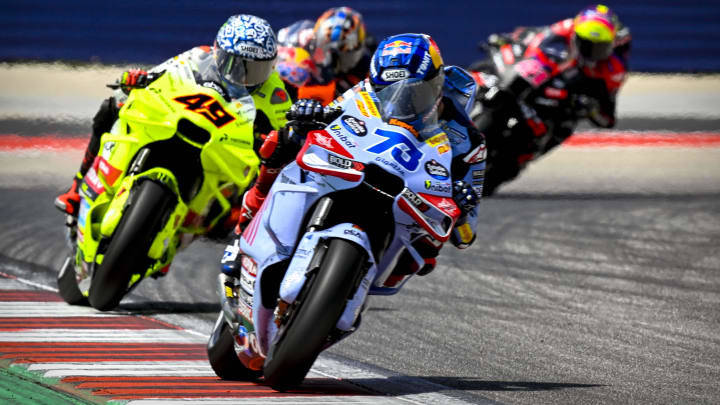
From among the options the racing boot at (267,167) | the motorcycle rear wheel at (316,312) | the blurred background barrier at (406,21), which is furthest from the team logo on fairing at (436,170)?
the blurred background barrier at (406,21)

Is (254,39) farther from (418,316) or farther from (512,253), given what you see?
(512,253)

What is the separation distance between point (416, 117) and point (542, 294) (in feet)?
11.6

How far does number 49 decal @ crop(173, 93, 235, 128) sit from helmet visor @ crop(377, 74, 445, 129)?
6.90ft

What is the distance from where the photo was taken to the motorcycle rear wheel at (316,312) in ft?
15.4

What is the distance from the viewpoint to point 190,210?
24.7ft

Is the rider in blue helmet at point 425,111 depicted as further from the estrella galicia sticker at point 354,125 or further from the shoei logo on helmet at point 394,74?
the estrella galicia sticker at point 354,125

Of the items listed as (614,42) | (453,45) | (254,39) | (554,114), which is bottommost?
(453,45)

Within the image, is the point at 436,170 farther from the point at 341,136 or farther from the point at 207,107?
the point at 207,107

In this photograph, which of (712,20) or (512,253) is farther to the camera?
(712,20)

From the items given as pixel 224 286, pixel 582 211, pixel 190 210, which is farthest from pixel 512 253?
pixel 224 286

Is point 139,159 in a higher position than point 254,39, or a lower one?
lower

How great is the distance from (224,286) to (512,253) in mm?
4732

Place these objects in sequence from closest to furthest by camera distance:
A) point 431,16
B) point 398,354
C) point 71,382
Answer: point 71,382 → point 398,354 → point 431,16

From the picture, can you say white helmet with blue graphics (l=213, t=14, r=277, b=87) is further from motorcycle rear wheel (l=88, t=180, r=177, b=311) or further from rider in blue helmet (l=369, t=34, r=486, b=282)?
rider in blue helmet (l=369, t=34, r=486, b=282)
